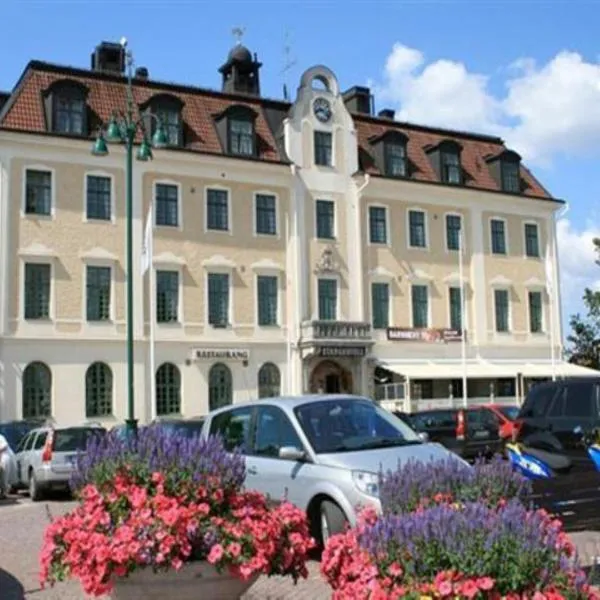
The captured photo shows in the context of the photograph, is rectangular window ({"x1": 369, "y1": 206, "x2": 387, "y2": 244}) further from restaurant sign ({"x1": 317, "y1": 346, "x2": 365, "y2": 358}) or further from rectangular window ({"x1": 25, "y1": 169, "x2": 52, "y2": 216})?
rectangular window ({"x1": 25, "y1": 169, "x2": 52, "y2": 216})

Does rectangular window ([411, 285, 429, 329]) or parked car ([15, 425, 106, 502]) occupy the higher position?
rectangular window ([411, 285, 429, 329])

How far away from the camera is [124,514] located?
626 cm

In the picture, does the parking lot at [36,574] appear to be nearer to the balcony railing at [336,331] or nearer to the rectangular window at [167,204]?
the rectangular window at [167,204]

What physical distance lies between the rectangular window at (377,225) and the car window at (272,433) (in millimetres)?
31354

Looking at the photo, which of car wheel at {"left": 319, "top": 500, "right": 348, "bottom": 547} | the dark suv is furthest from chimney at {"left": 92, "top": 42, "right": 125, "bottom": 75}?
car wheel at {"left": 319, "top": 500, "right": 348, "bottom": 547}

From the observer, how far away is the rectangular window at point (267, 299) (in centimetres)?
3984

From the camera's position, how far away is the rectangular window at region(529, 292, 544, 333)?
47.4 metres

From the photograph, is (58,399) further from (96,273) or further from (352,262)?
(352,262)

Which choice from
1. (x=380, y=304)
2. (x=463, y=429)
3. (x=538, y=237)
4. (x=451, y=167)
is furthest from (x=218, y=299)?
(x=538, y=237)

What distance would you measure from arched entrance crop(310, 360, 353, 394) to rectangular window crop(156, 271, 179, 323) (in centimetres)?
669

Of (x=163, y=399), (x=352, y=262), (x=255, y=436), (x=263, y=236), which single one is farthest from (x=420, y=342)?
(x=255, y=436)

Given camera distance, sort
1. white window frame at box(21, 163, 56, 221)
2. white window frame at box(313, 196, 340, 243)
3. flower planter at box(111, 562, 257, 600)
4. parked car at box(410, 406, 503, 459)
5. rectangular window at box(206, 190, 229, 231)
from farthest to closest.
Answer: white window frame at box(313, 196, 340, 243) → rectangular window at box(206, 190, 229, 231) → white window frame at box(21, 163, 56, 221) → parked car at box(410, 406, 503, 459) → flower planter at box(111, 562, 257, 600)

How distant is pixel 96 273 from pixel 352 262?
1146cm

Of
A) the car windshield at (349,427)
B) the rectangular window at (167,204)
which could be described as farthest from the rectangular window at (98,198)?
the car windshield at (349,427)
